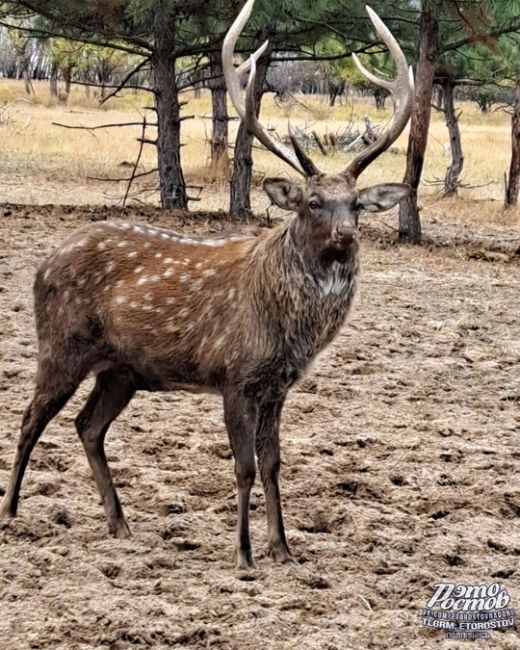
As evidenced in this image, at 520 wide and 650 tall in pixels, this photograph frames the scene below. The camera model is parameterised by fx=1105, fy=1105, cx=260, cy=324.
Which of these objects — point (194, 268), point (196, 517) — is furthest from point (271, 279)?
point (196, 517)

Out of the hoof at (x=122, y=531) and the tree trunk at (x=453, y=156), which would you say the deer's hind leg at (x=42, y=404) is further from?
the tree trunk at (x=453, y=156)

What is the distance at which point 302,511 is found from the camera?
499 centimetres

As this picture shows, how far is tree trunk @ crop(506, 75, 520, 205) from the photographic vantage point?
1545 cm

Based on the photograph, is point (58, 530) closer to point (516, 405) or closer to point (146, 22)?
point (516, 405)

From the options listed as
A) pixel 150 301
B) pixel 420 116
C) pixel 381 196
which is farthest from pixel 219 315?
pixel 420 116

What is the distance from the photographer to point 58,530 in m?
4.61

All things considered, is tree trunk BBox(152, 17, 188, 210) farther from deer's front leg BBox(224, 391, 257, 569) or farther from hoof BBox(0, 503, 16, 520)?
deer's front leg BBox(224, 391, 257, 569)

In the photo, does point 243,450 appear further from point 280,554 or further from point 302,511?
point 302,511

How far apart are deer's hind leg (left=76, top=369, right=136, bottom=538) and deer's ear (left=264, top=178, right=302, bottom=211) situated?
3.27 ft

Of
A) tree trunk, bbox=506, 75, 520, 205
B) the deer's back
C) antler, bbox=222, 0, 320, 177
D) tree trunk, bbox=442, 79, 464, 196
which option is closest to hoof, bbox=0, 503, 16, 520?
the deer's back

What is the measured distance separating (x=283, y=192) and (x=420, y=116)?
8.15 metres

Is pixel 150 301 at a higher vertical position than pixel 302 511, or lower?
higher

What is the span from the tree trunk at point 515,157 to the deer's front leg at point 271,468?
1138 centimetres

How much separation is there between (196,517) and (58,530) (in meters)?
0.61
